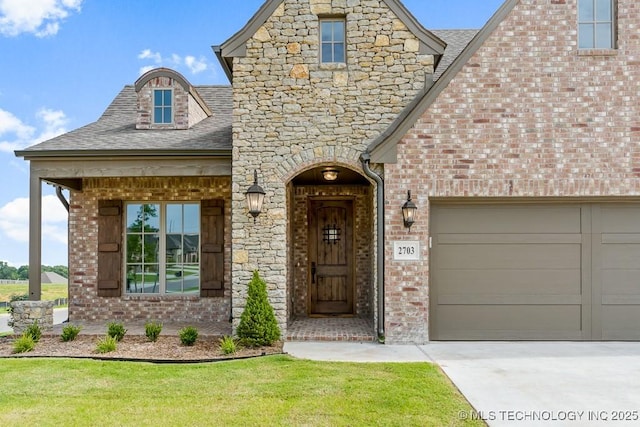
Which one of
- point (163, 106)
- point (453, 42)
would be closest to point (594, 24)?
point (453, 42)

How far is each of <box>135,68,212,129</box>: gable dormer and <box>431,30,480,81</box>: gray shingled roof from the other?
513cm

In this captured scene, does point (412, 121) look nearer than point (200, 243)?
Yes

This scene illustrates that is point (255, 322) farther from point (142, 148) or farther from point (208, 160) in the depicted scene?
point (142, 148)

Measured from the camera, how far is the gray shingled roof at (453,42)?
9.96m

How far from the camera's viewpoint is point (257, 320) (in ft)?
23.9

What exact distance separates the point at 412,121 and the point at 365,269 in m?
3.76

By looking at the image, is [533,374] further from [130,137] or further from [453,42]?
[130,137]

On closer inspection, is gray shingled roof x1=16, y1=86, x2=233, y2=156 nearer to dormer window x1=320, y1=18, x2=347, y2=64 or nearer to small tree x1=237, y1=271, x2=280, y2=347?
dormer window x1=320, y1=18, x2=347, y2=64

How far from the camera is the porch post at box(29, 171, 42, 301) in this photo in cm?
845

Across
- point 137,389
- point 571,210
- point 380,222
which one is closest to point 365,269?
point 380,222

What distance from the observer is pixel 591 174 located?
748 centimetres

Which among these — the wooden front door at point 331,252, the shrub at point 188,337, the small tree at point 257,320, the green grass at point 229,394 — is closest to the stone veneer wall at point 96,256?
the wooden front door at point 331,252

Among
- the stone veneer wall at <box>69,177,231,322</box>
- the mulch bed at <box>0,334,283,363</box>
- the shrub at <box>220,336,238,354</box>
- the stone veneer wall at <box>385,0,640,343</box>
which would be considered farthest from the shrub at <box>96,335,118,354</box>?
the stone veneer wall at <box>385,0,640,343</box>

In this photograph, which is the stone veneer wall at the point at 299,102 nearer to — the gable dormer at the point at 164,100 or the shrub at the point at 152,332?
the shrub at the point at 152,332
